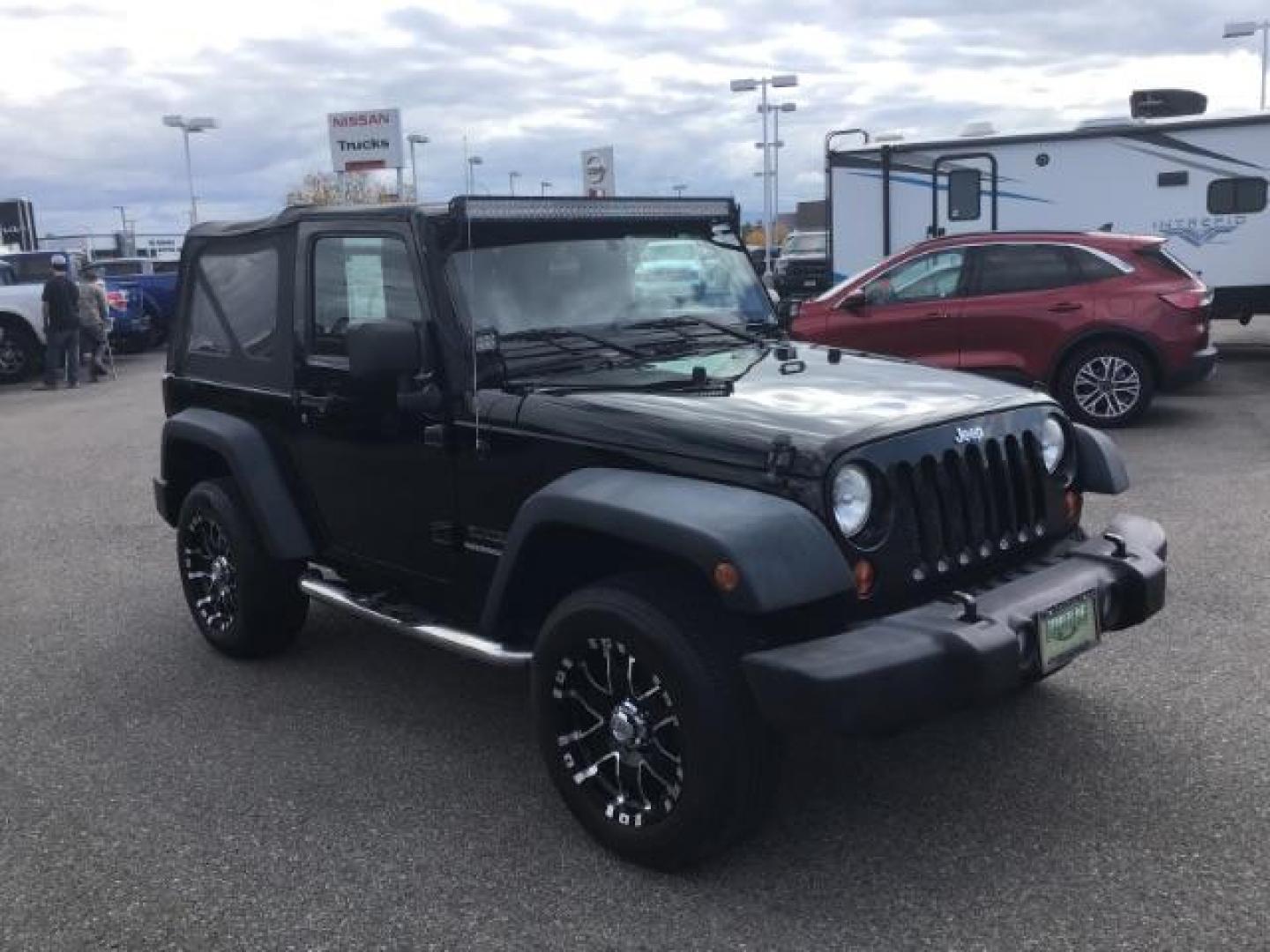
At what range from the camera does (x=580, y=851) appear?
3699mm

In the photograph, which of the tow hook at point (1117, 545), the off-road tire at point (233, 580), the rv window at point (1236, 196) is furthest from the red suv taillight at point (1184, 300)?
the off-road tire at point (233, 580)

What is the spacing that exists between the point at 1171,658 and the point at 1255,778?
1.07 metres

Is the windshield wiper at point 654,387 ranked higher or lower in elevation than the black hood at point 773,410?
higher

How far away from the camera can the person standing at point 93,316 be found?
1730 centimetres

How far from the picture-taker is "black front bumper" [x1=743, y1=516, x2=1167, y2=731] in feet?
9.98

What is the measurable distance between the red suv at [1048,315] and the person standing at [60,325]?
10389 millimetres

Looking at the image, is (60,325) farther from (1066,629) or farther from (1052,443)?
(1066,629)

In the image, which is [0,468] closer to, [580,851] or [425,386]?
[425,386]

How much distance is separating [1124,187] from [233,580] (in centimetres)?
1162

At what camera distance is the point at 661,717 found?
3.46 metres

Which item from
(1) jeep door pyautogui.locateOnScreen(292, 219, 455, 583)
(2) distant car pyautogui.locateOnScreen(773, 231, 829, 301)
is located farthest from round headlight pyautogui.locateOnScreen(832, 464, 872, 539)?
(2) distant car pyautogui.locateOnScreen(773, 231, 829, 301)

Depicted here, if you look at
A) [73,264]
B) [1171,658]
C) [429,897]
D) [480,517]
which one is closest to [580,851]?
[429,897]

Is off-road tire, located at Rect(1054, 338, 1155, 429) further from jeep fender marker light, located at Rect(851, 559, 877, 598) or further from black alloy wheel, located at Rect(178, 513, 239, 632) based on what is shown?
jeep fender marker light, located at Rect(851, 559, 877, 598)

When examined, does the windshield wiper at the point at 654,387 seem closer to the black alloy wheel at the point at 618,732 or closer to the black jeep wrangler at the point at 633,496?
the black jeep wrangler at the point at 633,496
